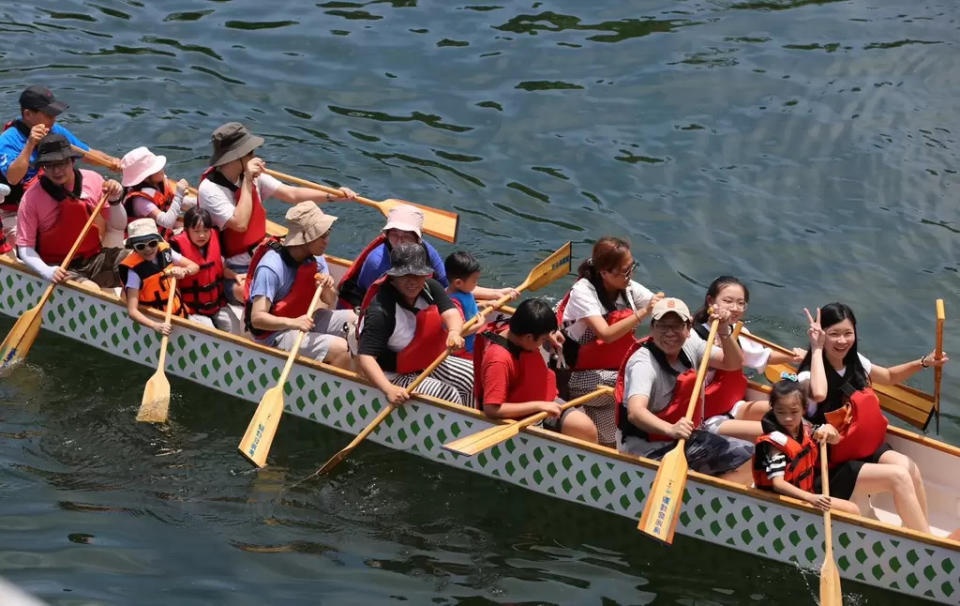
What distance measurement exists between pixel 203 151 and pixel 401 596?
7.52 metres

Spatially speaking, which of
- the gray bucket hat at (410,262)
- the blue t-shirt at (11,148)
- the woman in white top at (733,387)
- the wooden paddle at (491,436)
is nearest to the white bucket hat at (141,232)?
the blue t-shirt at (11,148)

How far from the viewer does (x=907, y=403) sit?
8.77m

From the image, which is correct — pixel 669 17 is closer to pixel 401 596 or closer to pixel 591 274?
pixel 591 274

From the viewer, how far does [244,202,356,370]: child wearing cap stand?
9.11m

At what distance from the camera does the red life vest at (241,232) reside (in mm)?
10117

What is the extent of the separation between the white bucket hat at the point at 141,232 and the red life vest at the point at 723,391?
4201 mm

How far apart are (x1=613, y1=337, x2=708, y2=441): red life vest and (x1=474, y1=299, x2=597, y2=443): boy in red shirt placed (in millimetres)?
438

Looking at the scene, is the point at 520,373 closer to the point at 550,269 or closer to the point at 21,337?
the point at 550,269

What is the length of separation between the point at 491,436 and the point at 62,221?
4.32 m

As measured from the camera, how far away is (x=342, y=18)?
16.7 meters

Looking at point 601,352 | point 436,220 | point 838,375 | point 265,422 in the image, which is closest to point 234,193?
point 436,220

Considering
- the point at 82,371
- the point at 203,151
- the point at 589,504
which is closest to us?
the point at 589,504

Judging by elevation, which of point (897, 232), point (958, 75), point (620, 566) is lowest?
point (620, 566)

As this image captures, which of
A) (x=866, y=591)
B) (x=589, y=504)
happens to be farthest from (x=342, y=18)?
(x=866, y=591)
